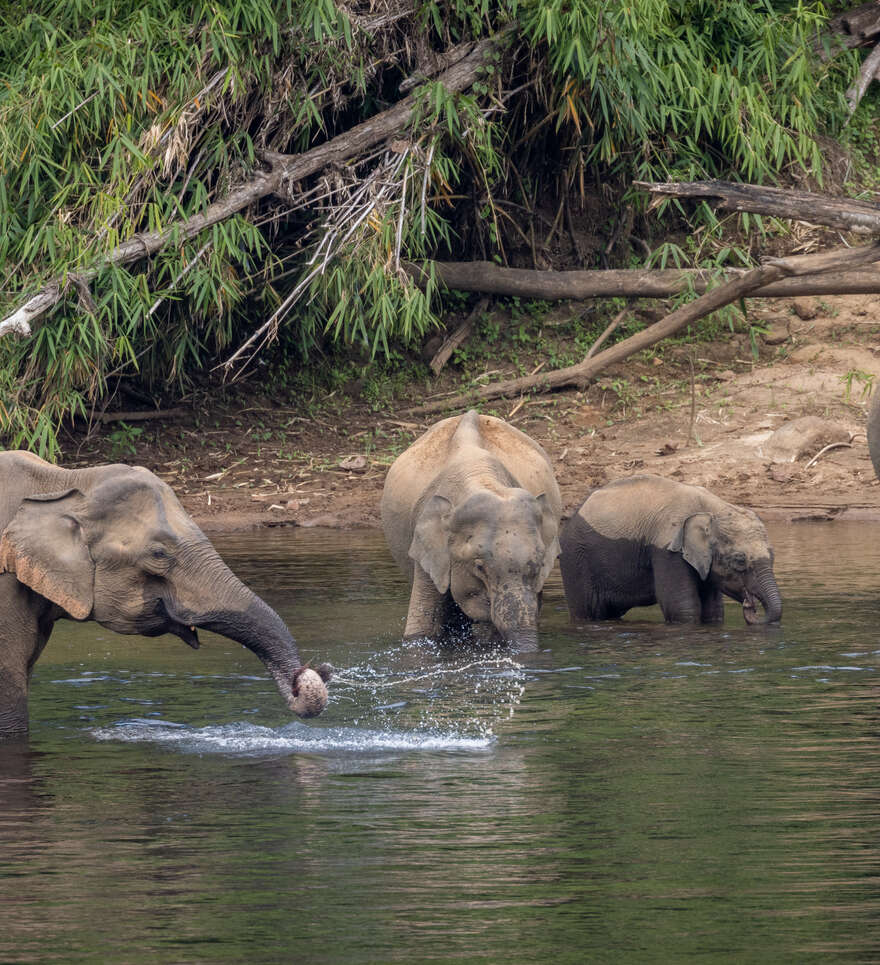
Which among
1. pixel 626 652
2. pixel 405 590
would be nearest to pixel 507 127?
pixel 405 590

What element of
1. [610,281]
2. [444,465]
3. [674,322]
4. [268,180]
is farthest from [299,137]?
[444,465]

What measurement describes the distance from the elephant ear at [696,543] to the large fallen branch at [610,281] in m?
5.90

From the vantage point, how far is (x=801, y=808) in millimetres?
7230

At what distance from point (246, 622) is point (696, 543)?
5.03 meters

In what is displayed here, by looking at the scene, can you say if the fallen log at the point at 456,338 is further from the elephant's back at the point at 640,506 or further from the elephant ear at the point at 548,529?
the elephant ear at the point at 548,529

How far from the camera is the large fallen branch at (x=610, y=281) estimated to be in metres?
18.6

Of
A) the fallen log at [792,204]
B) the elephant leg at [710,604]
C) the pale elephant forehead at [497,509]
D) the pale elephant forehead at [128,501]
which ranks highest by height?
the fallen log at [792,204]

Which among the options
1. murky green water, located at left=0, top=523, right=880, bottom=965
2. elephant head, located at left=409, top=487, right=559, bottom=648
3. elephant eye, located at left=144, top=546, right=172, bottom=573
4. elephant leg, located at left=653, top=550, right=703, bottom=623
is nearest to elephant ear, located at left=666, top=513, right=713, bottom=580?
elephant leg, located at left=653, top=550, right=703, bottom=623

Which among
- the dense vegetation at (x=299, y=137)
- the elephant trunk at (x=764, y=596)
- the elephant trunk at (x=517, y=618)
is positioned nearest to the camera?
the elephant trunk at (x=517, y=618)

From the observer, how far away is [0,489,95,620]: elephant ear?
8312 millimetres

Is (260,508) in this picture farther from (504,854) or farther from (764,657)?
(504,854)

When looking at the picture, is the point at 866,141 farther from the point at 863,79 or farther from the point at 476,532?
the point at 476,532

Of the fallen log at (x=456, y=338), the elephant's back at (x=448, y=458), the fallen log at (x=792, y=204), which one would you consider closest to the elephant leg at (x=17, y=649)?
the elephant's back at (x=448, y=458)

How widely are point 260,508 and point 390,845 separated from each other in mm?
11155
